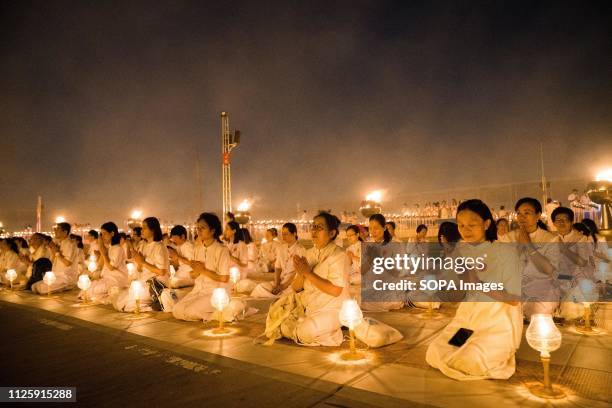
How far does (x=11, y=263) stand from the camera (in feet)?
35.9

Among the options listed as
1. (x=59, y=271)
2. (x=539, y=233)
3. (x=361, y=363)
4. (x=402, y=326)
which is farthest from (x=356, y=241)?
(x=59, y=271)

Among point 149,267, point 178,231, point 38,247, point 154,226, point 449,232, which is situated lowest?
point 149,267

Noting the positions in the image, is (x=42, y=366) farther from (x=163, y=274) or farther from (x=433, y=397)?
(x=433, y=397)

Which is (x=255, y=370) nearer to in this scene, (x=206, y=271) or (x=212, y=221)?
(x=206, y=271)

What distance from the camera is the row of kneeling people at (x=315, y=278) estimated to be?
11.9 ft

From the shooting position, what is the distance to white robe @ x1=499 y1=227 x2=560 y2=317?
5660mm

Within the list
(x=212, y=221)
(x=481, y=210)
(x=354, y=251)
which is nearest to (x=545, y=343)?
(x=481, y=210)

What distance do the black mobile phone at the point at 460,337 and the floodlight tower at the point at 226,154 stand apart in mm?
12303

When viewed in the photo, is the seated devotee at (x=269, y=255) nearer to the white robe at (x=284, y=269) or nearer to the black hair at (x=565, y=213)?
the white robe at (x=284, y=269)

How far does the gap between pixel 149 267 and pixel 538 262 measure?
261 inches

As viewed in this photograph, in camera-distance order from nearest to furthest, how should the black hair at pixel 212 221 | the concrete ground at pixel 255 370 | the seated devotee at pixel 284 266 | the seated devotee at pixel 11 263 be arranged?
1. the concrete ground at pixel 255 370
2. the black hair at pixel 212 221
3. the seated devotee at pixel 284 266
4. the seated devotee at pixel 11 263

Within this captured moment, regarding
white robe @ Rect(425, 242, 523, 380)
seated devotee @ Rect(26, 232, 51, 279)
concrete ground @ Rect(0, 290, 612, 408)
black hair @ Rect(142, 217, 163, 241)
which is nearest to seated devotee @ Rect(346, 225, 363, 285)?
concrete ground @ Rect(0, 290, 612, 408)

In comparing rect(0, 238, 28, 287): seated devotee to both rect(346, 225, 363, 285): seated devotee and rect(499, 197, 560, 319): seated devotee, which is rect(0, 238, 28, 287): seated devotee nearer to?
rect(346, 225, 363, 285): seated devotee

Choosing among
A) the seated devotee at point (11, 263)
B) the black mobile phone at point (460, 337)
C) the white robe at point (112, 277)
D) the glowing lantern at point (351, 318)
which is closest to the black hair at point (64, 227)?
the white robe at point (112, 277)
